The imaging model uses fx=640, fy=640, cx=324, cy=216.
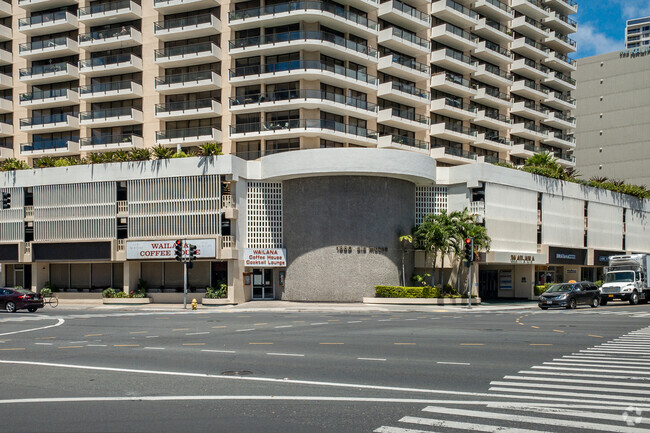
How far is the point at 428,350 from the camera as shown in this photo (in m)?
17.5

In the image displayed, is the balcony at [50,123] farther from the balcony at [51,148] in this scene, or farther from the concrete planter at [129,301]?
the concrete planter at [129,301]

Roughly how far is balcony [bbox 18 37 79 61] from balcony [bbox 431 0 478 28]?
113 ft

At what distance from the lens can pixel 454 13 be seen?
6319 cm

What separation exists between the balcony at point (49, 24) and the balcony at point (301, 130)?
755 inches

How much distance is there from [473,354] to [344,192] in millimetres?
29996

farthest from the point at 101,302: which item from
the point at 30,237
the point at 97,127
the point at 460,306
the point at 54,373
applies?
the point at 54,373

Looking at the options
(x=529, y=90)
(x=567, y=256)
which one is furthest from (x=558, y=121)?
(x=567, y=256)

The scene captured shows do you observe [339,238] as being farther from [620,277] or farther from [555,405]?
[555,405]

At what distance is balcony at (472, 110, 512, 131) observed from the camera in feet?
220

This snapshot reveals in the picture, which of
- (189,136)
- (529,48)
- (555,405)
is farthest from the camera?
(529,48)

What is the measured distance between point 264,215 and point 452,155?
23.9 metres

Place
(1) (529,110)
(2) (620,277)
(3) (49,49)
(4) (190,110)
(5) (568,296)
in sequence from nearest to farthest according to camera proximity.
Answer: (5) (568,296) → (2) (620,277) → (4) (190,110) → (3) (49,49) → (1) (529,110)

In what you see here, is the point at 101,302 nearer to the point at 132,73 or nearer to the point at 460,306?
the point at 132,73

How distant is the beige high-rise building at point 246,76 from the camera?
53.0 m
